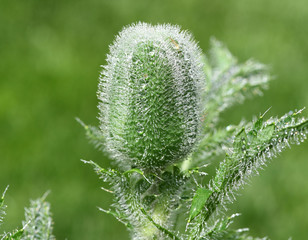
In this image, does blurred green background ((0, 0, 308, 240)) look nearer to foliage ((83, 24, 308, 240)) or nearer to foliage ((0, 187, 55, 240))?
foliage ((0, 187, 55, 240))

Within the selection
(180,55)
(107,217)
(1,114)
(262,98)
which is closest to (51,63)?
(1,114)

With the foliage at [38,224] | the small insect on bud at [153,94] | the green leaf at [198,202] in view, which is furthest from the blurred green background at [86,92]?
the green leaf at [198,202]

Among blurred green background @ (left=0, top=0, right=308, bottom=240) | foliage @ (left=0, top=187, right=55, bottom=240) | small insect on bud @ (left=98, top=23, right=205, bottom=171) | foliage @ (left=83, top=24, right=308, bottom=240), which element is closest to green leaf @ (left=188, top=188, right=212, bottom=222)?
foliage @ (left=83, top=24, right=308, bottom=240)

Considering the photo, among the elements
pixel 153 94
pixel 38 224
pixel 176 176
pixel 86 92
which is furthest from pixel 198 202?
pixel 86 92

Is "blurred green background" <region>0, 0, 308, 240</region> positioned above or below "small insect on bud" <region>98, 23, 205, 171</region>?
above

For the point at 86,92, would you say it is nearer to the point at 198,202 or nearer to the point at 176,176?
the point at 176,176
